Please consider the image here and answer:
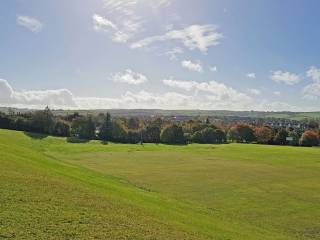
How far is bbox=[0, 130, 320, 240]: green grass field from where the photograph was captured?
2450 cm

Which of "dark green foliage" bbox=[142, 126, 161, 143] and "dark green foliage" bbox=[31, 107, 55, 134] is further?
"dark green foliage" bbox=[142, 126, 161, 143]

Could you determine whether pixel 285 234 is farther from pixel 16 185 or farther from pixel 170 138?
pixel 170 138

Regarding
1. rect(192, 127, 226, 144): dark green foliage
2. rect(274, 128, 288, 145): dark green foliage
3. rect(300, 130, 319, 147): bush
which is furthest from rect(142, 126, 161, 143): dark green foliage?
rect(300, 130, 319, 147): bush

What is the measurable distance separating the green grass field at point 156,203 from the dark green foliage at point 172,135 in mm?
91589

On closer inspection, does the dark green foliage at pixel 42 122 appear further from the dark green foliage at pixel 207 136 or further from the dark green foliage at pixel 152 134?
the dark green foliage at pixel 207 136

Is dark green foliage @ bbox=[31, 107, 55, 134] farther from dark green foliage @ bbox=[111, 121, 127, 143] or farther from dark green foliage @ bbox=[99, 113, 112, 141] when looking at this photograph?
dark green foliage @ bbox=[111, 121, 127, 143]

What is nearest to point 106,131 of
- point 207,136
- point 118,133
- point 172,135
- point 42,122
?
point 118,133

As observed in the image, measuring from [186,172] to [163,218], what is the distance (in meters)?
51.3

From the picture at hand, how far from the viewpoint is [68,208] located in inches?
1081

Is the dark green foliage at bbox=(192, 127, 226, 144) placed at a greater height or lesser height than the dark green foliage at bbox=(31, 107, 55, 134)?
lesser

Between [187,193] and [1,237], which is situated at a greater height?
[1,237]

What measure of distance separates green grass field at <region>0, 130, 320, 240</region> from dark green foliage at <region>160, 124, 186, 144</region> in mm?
91589

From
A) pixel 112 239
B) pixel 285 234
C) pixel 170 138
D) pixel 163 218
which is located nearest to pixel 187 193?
pixel 285 234

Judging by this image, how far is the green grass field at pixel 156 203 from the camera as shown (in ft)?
80.4
